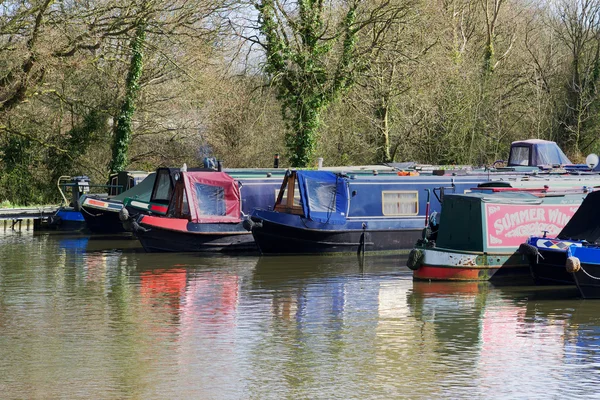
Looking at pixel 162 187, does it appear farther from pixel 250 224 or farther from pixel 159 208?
pixel 250 224

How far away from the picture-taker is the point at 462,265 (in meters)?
19.4

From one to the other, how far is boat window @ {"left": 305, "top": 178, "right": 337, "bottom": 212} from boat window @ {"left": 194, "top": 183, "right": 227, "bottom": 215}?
2.29 m

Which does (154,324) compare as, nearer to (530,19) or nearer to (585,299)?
(585,299)

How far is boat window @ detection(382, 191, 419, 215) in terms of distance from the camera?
84.1 ft

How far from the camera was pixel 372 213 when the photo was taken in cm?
2539

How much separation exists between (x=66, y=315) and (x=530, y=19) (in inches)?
1498

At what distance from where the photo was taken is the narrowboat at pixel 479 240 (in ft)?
64.0

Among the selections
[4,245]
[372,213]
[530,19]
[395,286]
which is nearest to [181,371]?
[395,286]

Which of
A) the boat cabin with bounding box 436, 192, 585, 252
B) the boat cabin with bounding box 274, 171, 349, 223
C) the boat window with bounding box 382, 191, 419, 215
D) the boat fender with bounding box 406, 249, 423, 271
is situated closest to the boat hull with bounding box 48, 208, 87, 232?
the boat cabin with bounding box 274, 171, 349, 223

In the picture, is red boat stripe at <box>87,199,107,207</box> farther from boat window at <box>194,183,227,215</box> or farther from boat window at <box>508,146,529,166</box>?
boat window at <box>508,146,529,166</box>

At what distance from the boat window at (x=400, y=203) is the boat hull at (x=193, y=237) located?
341 cm

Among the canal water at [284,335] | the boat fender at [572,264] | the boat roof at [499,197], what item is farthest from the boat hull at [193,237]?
the boat fender at [572,264]

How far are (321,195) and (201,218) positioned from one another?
291 centimetres

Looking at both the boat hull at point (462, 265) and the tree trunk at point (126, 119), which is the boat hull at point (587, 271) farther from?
the tree trunk at point (126, 119)
